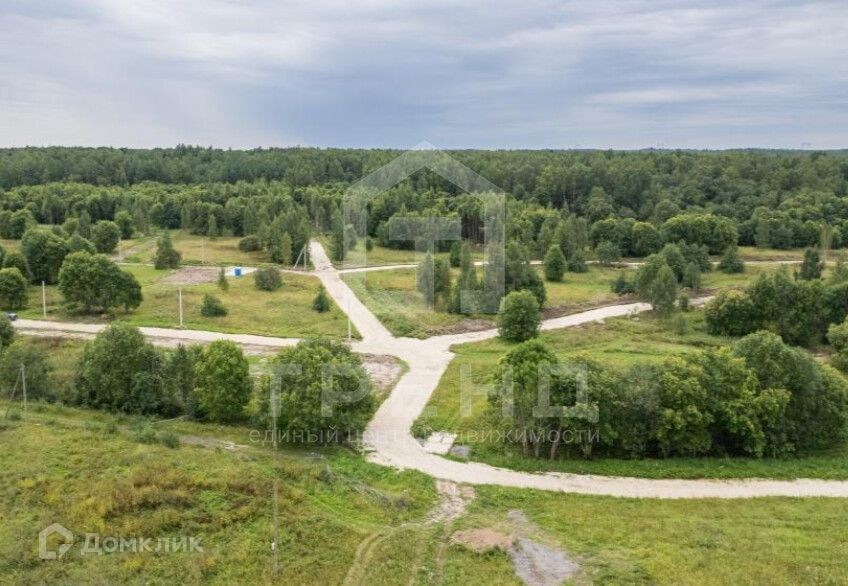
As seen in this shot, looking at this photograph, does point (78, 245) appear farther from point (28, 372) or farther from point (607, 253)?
point (607, 253)

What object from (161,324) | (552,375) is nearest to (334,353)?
(552,375)

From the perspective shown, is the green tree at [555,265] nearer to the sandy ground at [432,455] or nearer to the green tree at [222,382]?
the sandy ground at [432,455]

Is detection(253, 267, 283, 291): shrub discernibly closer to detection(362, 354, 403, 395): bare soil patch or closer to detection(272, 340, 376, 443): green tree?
detection(362, 354, 403, 395): bare soil patch

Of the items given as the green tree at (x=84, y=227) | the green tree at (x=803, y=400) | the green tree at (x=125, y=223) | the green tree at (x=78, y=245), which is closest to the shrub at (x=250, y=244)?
the green tree at (x=84, y=227)

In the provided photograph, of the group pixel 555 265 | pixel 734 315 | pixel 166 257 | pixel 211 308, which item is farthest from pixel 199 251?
pixel 734 315

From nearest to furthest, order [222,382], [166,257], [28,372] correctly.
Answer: [222,382]
[28,372]
[166,257]

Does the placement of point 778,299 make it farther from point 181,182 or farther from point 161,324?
point 181,182
